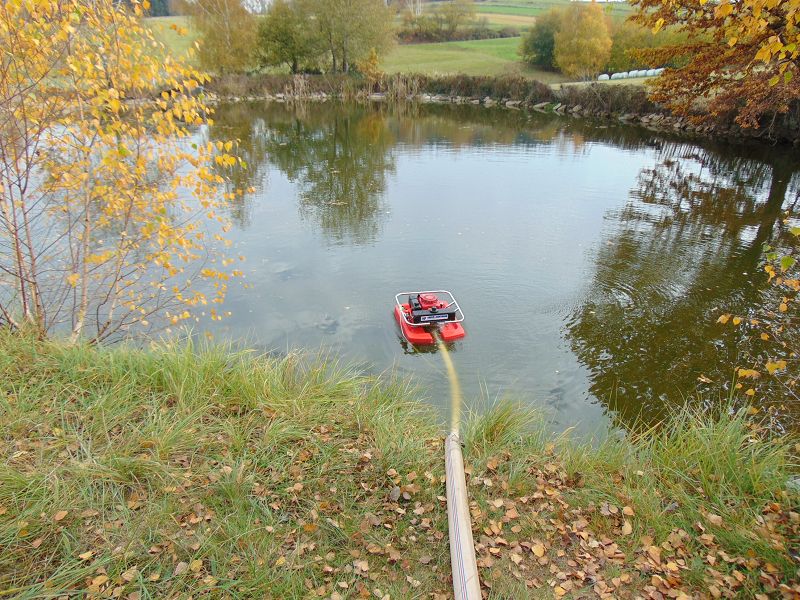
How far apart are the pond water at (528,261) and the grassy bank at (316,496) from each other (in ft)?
6.30

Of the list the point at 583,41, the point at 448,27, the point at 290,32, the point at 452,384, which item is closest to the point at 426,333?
the point at 452,384

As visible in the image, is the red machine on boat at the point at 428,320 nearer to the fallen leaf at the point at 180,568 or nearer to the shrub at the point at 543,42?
the fallen leaf at the point at 180,568

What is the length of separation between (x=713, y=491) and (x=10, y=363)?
6.79 meters

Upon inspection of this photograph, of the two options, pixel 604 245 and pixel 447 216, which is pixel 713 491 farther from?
pixel 447 216

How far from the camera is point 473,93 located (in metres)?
50.7

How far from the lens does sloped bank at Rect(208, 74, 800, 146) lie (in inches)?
1496

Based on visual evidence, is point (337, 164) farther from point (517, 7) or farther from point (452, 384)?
point (517, 7)

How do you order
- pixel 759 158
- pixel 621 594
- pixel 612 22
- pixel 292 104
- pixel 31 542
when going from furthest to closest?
pixel 612 22 < pixel 292 104 < pixel 759 158 < pixel 621 594 < pixel 31 542

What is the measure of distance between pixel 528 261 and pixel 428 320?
4.83 m

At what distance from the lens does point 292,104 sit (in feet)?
156

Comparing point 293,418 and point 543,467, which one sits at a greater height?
point 293,418

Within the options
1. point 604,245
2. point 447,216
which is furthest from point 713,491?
point 447,216

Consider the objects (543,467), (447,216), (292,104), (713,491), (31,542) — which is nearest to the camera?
(31,542)

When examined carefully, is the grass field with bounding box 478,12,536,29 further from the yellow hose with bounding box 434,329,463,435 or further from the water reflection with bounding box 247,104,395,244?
the yellow hose with bounding box 434,329,463,435
